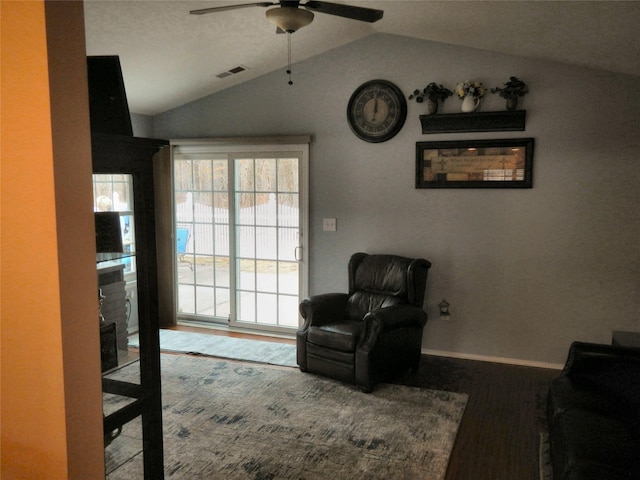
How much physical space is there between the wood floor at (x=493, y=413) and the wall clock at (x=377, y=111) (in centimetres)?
214

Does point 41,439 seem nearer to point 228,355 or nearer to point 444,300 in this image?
point 228,355

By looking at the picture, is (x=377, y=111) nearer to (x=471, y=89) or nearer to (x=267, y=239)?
(x=471, y=89)

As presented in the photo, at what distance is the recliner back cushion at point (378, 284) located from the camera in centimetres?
436

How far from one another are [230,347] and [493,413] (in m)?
2.53

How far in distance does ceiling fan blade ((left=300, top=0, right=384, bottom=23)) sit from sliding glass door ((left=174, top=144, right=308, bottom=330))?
2331mm

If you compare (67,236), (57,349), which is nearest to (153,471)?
(57,349)

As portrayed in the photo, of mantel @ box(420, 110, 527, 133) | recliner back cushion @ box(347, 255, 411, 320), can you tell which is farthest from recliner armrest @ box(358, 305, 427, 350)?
mantel @ box(420, 110, 527, 133)

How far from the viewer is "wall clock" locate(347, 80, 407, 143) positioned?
4.69 metres

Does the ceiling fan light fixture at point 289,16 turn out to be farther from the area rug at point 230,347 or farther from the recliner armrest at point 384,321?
the area rug at point 230,347

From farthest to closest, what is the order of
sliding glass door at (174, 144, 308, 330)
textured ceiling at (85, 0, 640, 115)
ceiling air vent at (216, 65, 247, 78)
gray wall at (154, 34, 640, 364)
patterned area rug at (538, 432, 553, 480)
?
sliding glass door at (174, 144, 308, 330), ceiling air vent at (216, 65, 247, 78), gray wall at (154, 34, 640, 364), textured ceiling at (85, 0, 640, 115), patterned area rug at (538, 432, 553, 480)

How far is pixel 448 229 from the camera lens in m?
4.64

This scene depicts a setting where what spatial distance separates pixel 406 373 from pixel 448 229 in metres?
1.34

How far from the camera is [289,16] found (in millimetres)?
2711

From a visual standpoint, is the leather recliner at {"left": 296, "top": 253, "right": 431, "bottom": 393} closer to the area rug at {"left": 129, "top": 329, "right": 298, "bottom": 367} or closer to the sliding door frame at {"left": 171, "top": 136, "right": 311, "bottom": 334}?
the area rug at {"left": 129, "top": 329, "right": 298, "bottom": 367}
